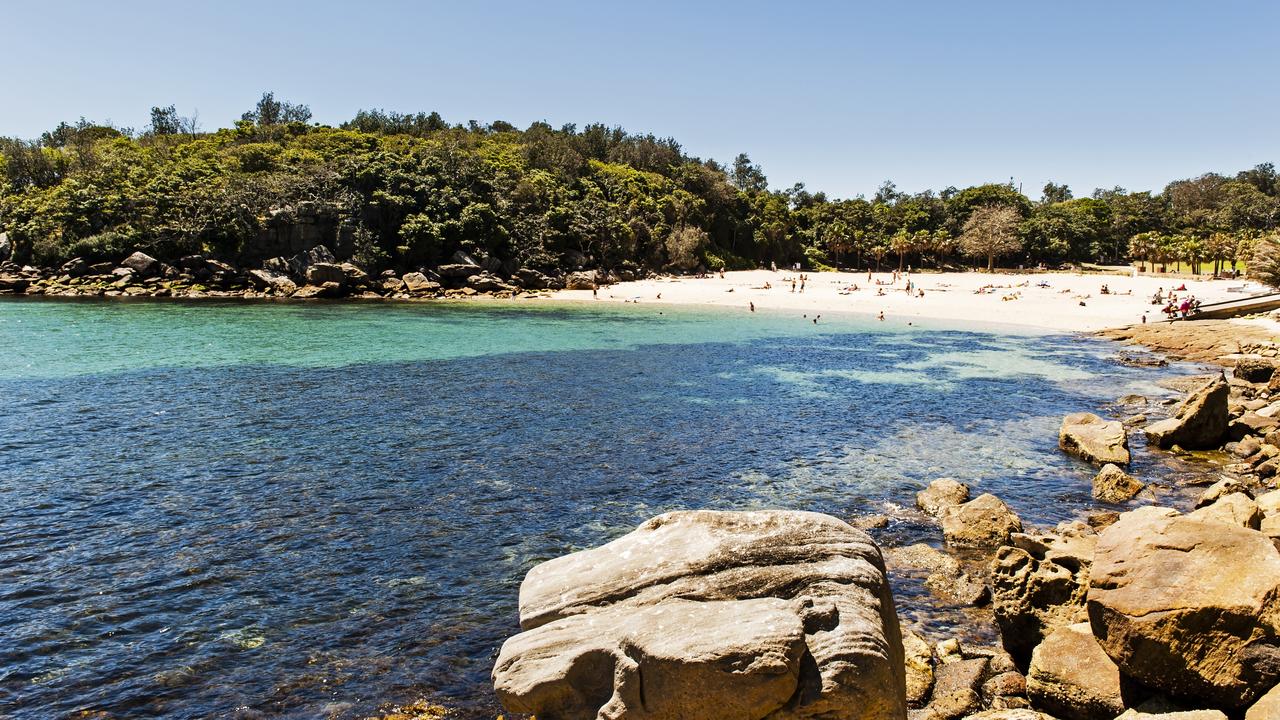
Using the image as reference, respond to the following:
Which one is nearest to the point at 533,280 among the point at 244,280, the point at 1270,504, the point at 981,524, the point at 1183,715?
the point at 244,280

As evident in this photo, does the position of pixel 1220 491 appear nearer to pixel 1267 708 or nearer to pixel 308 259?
pixel 1267 708

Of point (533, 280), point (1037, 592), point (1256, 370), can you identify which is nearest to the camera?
point (1037, 592)

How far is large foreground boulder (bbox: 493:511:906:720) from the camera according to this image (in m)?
6.68

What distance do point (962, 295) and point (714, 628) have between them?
88367 mm

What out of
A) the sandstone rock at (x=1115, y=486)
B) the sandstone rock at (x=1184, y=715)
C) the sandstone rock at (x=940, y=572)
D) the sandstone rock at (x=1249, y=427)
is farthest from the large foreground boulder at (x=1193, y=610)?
the sandstone rock at (x=1249, y=427)

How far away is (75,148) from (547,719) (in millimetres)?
137689

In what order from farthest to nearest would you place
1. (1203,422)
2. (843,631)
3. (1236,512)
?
(1203,422) < (1236,512) < (843,631)

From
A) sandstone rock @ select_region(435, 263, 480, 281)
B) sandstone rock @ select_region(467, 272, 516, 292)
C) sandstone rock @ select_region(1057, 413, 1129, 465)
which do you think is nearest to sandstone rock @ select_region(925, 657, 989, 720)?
sandstone rock @ select_region(1057, 413, 1129, 465)

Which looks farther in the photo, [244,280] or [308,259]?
[308,259]

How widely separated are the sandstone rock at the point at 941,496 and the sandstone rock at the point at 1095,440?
6776mm

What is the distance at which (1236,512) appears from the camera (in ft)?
41.0

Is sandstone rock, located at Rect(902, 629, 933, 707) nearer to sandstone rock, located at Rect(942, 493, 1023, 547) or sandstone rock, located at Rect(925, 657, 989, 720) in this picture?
sandstone rock, located at Rect(925, 657, 989, 720)

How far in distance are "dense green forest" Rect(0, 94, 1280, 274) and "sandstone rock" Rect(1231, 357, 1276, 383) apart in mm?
77913

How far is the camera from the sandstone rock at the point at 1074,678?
823 cm
